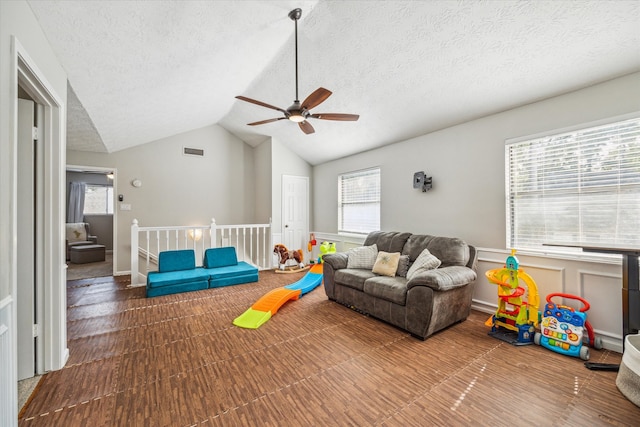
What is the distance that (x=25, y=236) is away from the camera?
6.37ft

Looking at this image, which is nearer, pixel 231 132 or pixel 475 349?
pixel 475 349

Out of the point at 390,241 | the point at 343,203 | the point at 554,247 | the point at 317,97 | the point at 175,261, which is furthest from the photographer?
the point at 343,203

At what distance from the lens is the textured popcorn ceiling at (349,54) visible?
211cm

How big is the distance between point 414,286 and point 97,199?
981 cm

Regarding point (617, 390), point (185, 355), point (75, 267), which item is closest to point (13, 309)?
point (185, 355)

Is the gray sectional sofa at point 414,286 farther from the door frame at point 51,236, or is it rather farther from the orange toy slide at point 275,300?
the door frame at point 51,236

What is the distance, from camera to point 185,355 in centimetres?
234

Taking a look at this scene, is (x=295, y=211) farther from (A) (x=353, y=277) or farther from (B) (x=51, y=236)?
(B) (x=51, y=236)

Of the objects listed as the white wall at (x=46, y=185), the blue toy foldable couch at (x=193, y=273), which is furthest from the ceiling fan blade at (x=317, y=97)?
the blue toy foldable couch at (x=193, y=273)

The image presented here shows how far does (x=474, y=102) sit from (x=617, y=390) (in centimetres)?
300

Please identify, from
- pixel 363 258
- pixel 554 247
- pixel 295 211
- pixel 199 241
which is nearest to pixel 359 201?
pixel 295 211

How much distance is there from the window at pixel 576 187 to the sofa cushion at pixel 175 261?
4917mm

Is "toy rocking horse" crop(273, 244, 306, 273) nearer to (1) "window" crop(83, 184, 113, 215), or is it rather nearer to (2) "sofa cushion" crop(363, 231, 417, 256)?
(2) "sofa cushion" crop(363, 231, 417, 256)

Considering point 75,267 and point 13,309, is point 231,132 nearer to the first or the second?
point 75,267
